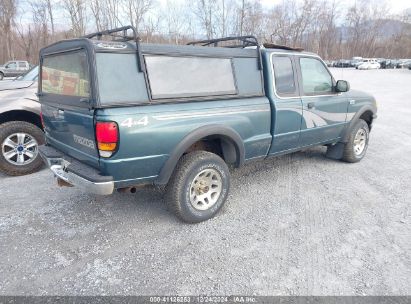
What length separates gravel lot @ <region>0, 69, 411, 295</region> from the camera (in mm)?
2551

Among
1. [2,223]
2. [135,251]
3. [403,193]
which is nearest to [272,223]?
[135,251]

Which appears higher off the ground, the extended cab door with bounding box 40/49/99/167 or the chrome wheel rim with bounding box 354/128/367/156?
the extended cab door with bounding box 40/49/99/167

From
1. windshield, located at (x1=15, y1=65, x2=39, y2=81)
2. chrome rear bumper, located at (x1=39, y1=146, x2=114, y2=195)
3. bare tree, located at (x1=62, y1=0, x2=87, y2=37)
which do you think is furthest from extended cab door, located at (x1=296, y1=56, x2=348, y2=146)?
bare tree, located at (x1=62, y1=0, x2=87, y2=37)

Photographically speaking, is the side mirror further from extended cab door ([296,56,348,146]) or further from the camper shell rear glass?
the camper shell rear glass

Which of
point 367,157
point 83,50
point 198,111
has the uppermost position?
point 83,50

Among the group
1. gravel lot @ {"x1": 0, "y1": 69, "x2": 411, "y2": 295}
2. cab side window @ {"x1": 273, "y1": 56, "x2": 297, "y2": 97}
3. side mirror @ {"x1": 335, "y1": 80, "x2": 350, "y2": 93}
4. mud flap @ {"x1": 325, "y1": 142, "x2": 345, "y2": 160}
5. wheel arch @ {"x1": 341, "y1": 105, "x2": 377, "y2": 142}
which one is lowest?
gravel lot @ {"x1": 0, "y1": 69, "x2": 411, "y2": 295}

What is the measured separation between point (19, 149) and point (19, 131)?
0.29 meters

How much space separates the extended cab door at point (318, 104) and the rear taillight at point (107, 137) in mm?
2752

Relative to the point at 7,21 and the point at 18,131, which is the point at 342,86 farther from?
the point at 7,21

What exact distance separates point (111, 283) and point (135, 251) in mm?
471

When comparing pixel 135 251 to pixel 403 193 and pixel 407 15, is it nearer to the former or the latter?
pixel 403 193

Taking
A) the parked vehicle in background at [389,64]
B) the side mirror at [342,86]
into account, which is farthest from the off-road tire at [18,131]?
the parked vehicle in background at [389,64]

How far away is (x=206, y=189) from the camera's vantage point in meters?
3.58

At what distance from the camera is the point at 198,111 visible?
3.21 metres
